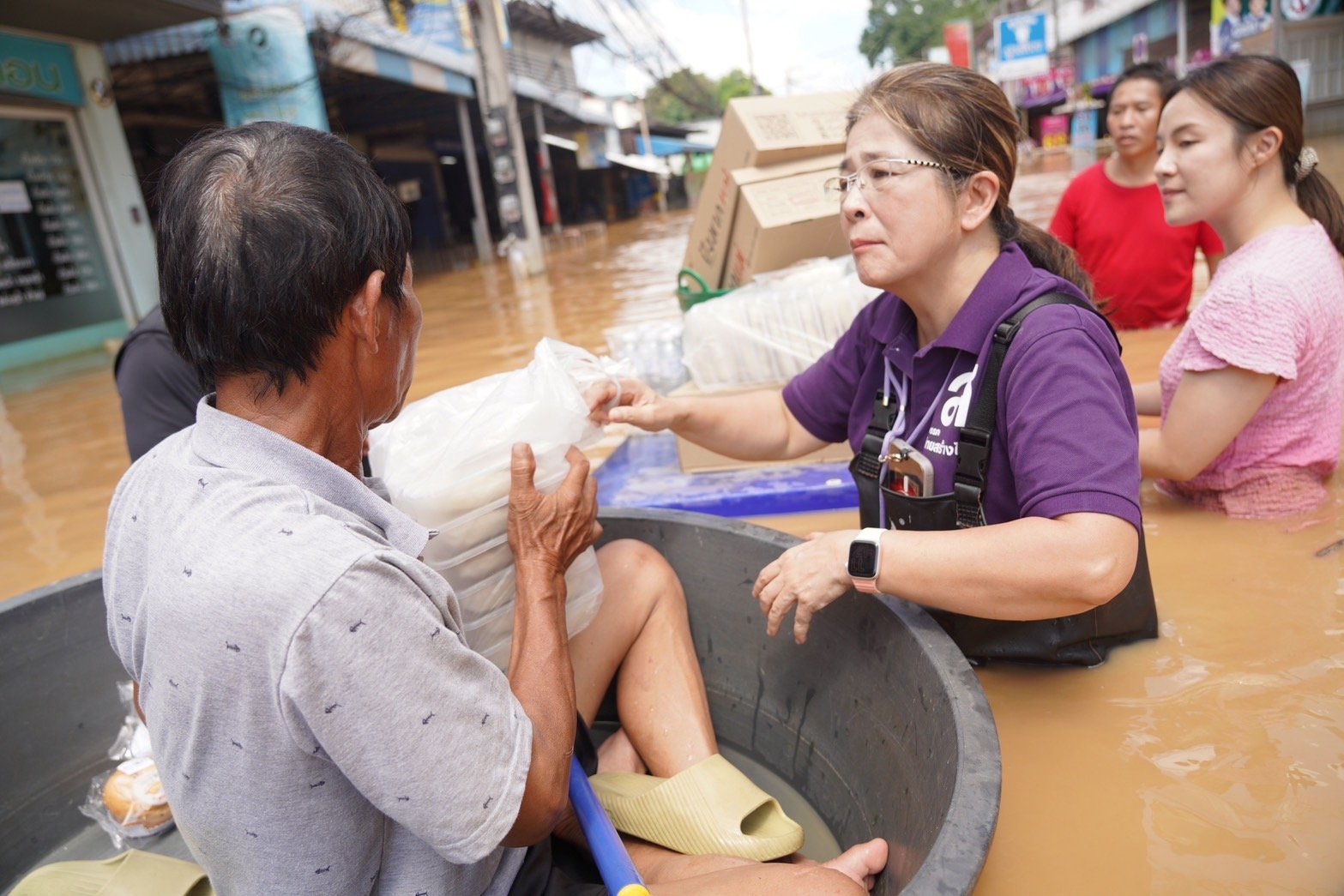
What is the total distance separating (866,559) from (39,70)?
37.2 ft

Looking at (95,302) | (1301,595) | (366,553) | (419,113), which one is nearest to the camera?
(366,553)

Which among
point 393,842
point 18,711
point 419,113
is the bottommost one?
point 18,711

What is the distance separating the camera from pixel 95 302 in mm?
10430

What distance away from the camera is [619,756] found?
5.75 feet

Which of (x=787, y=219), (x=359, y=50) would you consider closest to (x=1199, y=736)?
(x=787, y=219)

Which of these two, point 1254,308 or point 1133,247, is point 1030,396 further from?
point 1133,247

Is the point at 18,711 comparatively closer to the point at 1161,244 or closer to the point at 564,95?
the point at 1161,244

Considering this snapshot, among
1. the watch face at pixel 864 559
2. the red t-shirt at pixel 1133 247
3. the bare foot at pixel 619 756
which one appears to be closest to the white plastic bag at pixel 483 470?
the bare foot at pixel 619 756

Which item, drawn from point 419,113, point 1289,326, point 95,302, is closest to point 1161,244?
point 1289,326

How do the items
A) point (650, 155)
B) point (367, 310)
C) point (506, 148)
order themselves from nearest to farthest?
1. point (367, 310)
2. point (506, 148)
3. point (650, 155)

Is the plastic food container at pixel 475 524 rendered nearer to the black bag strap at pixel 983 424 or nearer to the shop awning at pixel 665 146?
the black bag strap at pixel 983 424

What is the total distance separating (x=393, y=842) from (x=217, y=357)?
0.62m

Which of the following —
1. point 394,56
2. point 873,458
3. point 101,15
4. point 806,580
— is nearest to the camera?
point 806,580

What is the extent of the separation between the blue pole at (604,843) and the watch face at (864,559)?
0.52 metres
